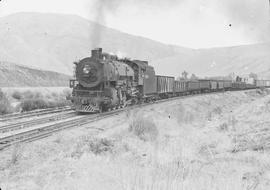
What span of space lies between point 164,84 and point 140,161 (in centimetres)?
2464

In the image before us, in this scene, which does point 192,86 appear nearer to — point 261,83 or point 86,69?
point 86,69

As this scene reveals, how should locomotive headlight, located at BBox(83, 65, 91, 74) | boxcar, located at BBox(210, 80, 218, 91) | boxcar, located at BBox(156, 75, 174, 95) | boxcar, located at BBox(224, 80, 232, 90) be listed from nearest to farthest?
locomotive headlight, located at BBox(83, 65, 91, 74)
boxcar, located at BBox(156, 75, 174, 95)
boxcar, located at BBox(210, 80, 218, 91)
boxcar, located at BBox(224, 80, 232, 90)

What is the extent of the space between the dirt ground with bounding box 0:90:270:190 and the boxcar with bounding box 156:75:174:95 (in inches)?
647

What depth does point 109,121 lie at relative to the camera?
17391mm

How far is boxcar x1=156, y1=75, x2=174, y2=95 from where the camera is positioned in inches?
1257

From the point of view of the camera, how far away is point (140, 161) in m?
9.48

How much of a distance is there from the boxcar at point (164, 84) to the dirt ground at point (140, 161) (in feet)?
53.9

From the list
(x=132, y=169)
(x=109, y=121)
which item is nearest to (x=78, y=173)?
(x=132, y=169)

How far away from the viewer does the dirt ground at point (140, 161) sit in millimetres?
7055

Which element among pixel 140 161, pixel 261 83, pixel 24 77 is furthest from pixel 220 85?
pixel 140 161

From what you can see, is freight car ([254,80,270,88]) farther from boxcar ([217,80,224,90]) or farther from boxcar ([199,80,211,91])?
boxcar ([199,80,211,91])

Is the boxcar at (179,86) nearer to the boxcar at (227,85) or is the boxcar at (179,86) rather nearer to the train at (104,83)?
the train at (104,83)

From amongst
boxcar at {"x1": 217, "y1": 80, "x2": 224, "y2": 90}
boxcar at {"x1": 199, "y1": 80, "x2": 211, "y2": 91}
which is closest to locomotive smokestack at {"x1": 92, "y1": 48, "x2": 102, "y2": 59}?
boxcar at {"x1": 199, "y1": 80, "x2": 211, "y2": 91}

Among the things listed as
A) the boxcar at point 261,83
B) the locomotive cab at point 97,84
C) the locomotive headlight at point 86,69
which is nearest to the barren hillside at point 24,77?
the locomotive cab at point 97,84
